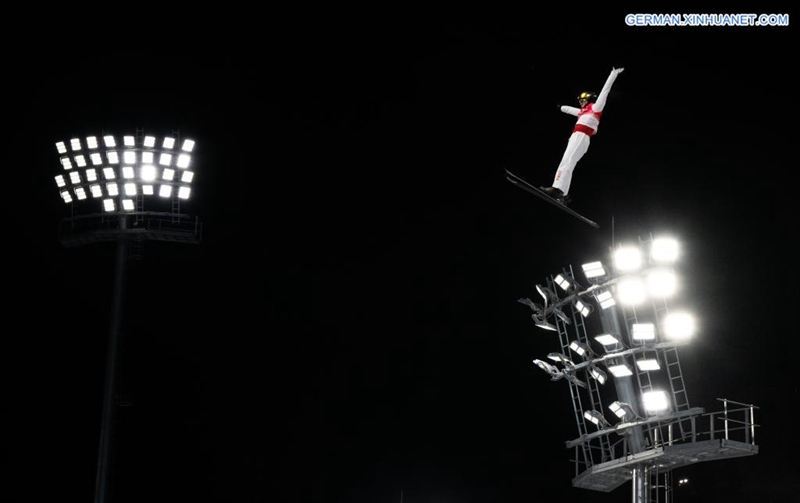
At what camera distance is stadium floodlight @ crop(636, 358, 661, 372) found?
19156mm

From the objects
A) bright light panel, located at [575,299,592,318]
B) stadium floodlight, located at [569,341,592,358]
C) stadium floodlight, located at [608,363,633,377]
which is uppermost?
bright light panel, located at [575,299,592,318]

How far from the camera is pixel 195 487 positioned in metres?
32.1

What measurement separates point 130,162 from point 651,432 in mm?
13966

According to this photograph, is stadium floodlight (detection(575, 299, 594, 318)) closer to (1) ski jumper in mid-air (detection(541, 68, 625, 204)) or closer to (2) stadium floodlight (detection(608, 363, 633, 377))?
(2) stadium floodlight (detection(608, 363, 633, 377))

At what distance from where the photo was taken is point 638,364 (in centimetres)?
1945

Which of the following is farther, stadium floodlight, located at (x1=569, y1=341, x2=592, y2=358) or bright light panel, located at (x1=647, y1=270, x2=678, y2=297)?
stadium floodlight, located at (x1=569, y1=341, x2=592, y2=358)

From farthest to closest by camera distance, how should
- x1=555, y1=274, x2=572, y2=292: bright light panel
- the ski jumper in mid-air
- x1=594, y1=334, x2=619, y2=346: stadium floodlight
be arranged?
1. x1=555, y1=274, x2=572, y2=292: bright light panel
2. x1=594, y1=334, x2=619, y2=346: stadium floodlight
3. the ski jumper in mid-air

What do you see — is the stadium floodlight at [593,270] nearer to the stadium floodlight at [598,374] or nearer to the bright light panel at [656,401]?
the stadium floodlight at [598,374]

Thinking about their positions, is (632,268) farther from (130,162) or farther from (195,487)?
(195,487)

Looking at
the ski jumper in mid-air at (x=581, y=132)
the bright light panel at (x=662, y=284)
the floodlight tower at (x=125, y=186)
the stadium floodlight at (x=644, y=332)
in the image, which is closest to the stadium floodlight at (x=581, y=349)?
the stadium floodlight at (x=644, y=332)

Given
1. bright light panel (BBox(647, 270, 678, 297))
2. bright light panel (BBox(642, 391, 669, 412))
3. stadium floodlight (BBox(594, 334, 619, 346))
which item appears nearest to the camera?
bright light panel (BBox(642, 391, 669, 412))

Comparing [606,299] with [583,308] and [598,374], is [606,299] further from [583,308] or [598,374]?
[598,374]

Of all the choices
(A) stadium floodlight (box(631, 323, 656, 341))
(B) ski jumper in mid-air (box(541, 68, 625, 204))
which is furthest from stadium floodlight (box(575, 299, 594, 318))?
(B) ski jumper in mid-air (box(541, 68, 625, 204))

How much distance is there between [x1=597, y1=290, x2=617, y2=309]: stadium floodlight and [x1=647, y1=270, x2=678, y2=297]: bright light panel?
36.9 inches
